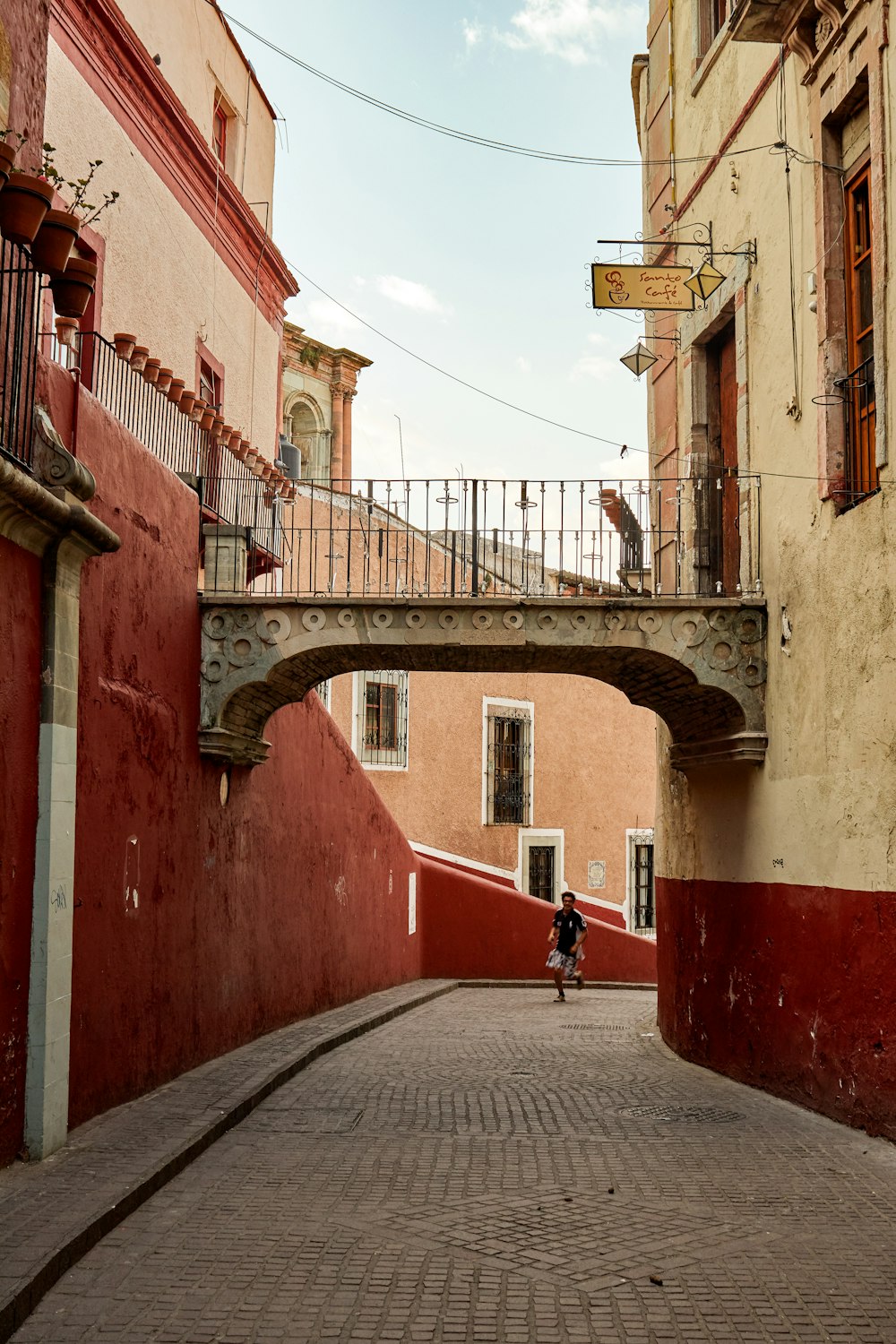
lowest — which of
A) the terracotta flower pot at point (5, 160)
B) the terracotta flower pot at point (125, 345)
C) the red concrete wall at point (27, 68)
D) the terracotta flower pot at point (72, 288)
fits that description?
the terracotta flower pot at point (72, 288)

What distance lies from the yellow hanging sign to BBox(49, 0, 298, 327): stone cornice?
4869 mm

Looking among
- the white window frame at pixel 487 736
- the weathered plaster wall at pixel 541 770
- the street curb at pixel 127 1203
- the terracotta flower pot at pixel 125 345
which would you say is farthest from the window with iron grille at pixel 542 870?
the terracotta flower pot at pixel 125 345

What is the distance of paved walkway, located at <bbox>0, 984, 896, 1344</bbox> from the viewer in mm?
5254

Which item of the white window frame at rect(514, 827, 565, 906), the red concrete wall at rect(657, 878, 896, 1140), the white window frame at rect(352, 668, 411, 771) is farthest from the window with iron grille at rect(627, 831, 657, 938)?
the red concrete wall at rect(657, 878, 896, 1140)

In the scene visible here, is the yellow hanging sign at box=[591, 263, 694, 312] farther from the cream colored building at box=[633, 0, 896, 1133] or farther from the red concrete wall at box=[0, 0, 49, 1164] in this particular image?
the red concrete wall at box=[0, 0, 49, 1164]

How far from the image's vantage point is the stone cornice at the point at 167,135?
41.1 feet

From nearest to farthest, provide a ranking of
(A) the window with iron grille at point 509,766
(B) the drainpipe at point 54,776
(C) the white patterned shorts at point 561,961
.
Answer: (B) the drainpipe at point 54,776 → (C) the white patterned shorts at point 561,961 → (A) the window with iron grille at point 509,766

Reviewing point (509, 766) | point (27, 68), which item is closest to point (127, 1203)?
point (27, 68)

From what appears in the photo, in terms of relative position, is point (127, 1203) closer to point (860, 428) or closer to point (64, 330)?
point (64, 330)

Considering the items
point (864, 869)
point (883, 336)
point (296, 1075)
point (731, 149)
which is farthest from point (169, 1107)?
point (731, 149)

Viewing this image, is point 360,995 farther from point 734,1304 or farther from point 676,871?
point 734,1304

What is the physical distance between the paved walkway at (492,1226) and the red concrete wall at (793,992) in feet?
1.03

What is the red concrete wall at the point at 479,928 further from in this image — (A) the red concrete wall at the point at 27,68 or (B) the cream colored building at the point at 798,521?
(A) the red concrete wall at the point at 27,68

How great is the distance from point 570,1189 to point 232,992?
5375mm
